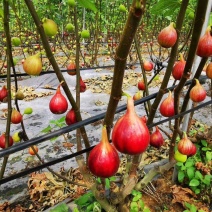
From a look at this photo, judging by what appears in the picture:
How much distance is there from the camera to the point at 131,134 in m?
0.40

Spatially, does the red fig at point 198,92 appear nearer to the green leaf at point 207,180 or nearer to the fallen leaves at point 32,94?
the green leaf at point 207,180

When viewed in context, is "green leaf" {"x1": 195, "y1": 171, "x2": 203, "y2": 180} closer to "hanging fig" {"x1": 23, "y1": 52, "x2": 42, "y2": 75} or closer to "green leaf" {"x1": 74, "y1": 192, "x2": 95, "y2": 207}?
"green leaf" {"x1": 74, "y1": 192, "x2": 95, "y2": 207}

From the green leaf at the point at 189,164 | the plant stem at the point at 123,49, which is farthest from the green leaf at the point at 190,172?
the plant stem at the point at 123,49

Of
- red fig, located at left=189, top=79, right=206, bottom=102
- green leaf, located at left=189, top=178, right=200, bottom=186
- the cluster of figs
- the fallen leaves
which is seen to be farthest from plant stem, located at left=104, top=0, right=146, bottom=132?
the fallen leaves

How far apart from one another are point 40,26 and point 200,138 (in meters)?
1.34

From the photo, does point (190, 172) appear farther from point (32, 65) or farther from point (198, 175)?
point (32, 65)

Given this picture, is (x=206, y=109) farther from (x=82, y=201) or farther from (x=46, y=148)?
(x=82, y=201)

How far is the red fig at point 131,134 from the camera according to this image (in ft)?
1.33

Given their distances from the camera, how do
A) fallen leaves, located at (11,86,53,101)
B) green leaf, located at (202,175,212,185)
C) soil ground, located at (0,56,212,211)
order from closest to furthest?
green leaf, located at (202,175,212,185) → soil ground, located at (0,56,212,211) → fallen leaves, located at (11,86,53,101)

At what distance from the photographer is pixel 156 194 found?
4.42 ft

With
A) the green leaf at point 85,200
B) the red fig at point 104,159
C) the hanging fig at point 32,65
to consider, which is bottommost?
the green leaf at point 85,200

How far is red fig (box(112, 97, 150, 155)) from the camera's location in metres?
0.41

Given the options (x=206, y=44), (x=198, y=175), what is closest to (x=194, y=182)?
(x=198, y=175)

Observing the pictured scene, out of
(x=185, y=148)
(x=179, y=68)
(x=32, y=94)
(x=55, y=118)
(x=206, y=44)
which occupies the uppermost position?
(x=206, y=44)
